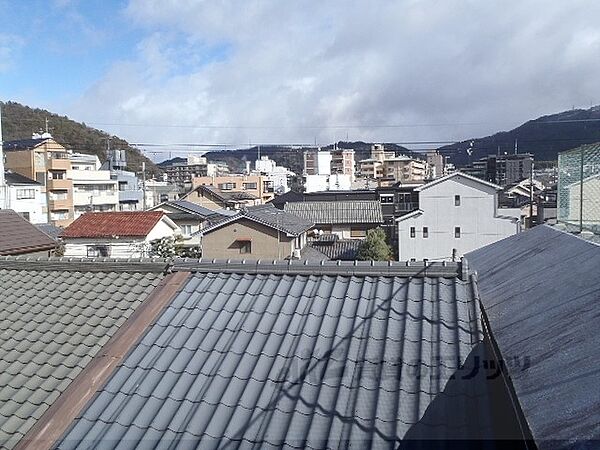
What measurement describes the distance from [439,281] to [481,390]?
1094 mm

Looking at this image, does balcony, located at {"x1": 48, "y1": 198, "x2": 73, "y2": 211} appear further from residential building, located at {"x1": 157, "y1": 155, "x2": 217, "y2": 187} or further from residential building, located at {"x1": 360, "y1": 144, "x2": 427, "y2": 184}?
residential building, located at {"x1": 360, "y1": 144, "x2": 427, "y2": 184}

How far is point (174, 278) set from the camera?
4055mm

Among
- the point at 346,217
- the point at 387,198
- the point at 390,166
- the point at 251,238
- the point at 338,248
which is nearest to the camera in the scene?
the point at 251,238

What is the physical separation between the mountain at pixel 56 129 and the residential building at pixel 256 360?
45.3 metres

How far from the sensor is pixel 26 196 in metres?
25.9

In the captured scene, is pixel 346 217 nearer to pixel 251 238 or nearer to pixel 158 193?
pixel 251 238

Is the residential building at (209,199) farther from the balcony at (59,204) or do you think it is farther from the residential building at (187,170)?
the residential building at (187,170)

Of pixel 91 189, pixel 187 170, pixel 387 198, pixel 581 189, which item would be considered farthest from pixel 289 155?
pixel 581 189

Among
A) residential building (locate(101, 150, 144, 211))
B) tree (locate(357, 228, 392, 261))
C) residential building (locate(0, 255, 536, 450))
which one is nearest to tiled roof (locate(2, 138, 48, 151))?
residential building (locate(101, 150, 144, 211))

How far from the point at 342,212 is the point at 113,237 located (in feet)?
38.0

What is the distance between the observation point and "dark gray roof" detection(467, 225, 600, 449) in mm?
1656

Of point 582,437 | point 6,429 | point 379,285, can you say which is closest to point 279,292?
point 379,285

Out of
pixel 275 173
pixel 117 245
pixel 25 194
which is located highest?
pixel 275 173

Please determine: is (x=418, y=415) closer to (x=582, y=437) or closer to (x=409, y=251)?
(x=582, y=437)
